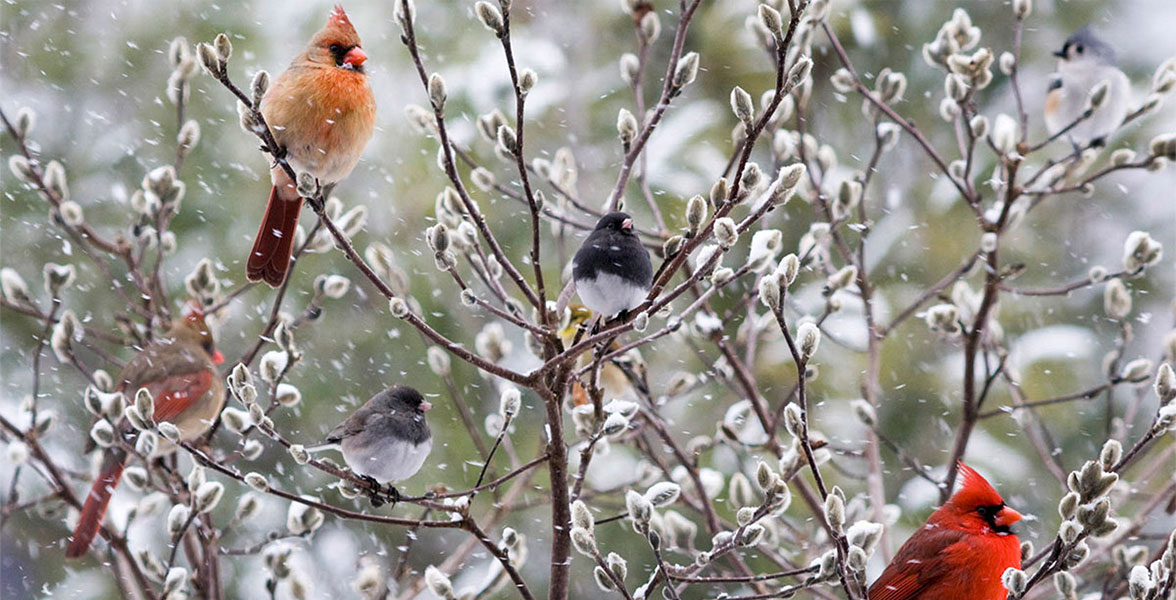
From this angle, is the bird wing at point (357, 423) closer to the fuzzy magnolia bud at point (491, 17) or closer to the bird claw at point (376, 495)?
the bird claw at point (376, 495)

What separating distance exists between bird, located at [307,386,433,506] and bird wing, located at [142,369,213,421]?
1.98 ft

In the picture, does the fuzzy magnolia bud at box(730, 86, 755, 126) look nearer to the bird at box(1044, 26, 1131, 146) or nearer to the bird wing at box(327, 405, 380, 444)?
the bird wing at box(327, 405, 380, 444)

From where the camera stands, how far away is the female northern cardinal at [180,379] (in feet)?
7.87

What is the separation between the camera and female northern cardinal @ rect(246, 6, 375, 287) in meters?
1.87

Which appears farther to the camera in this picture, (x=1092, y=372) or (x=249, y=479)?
(x=1092, y=372)

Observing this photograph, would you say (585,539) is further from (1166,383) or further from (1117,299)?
(1117,299)

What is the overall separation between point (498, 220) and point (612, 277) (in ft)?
7.68

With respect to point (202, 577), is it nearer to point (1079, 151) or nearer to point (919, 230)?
point (1079, 151)

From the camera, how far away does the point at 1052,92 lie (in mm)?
3283

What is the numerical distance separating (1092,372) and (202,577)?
3.30 meters

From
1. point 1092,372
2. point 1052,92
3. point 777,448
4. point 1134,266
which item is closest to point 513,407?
point 777,448

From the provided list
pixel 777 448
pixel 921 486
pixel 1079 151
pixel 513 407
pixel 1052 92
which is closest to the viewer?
pixel 513 407

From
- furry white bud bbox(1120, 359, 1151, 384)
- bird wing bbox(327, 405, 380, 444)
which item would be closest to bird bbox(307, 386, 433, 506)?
bird wing bbox(327, 405, 380, 444)

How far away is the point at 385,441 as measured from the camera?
196cm
